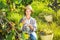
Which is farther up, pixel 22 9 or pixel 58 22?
pixel 22 9

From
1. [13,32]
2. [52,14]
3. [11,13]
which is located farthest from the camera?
[52,14]

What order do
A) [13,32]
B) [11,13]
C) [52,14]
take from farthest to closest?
[52,14], [11,13], [13,32]

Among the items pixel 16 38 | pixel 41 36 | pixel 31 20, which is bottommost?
pixel 41 36

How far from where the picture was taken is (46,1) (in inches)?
48.2

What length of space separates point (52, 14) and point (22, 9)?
0.74 ft

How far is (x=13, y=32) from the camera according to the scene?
0.61 m

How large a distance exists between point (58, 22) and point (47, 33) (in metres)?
0.11

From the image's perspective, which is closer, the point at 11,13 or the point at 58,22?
the point at 11,13

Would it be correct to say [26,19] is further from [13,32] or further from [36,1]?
[13,32]

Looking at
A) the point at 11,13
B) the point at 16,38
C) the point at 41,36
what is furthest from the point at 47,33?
the point at 16,38

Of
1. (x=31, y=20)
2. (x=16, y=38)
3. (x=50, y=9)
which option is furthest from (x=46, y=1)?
(x=16, y=38)

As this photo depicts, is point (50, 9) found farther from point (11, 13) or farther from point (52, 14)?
point (11, 13)

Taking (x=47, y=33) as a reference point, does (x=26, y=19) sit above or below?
above

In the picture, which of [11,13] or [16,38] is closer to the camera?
[16,38]
